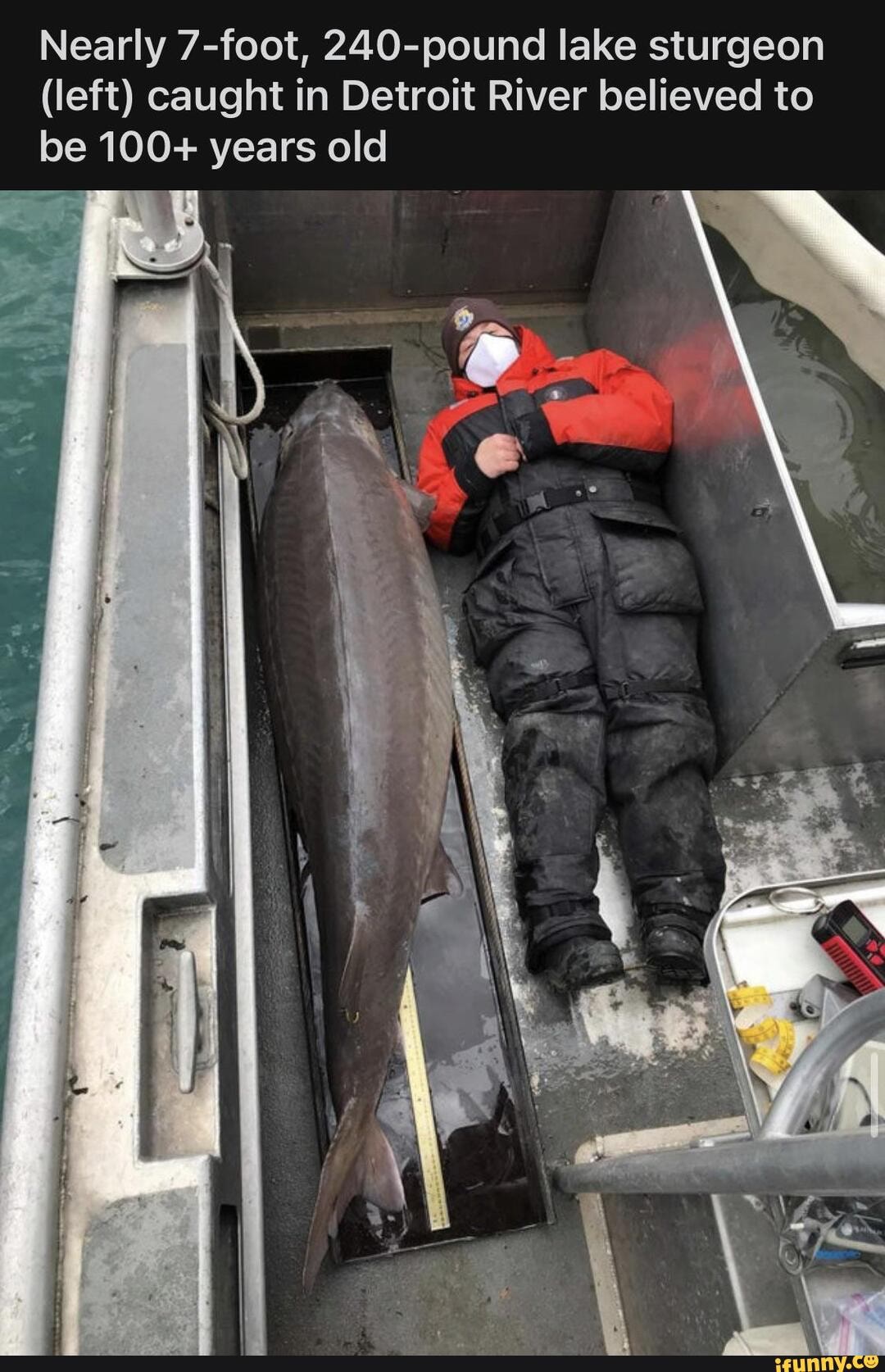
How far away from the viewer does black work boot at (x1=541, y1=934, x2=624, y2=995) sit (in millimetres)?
2297

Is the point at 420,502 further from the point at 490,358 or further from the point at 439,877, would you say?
the point at 439,877

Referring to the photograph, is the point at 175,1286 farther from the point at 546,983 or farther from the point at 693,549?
the point at 693,549

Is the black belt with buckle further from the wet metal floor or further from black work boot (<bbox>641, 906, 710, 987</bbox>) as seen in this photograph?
black work boot (<bbox>641, 906, 710, 987</bbox>)

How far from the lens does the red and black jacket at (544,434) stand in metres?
2.88

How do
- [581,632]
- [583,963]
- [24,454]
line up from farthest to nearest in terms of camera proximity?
[24,454] < [581,632] < [583,963]

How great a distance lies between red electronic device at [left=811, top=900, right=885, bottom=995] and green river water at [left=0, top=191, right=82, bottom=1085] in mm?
2300

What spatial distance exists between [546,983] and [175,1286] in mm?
1420

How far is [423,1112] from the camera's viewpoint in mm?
2309

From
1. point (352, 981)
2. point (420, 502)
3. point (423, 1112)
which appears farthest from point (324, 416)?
point (423, 1112)

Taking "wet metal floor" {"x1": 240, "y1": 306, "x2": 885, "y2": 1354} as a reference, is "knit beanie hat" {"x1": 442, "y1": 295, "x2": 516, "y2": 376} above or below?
above

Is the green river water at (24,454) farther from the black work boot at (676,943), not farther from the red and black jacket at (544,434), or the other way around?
the black work boot at (676,943)

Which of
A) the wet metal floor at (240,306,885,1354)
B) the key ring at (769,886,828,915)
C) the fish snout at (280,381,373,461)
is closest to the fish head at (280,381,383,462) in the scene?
the fish snout at (280,381,373,461)

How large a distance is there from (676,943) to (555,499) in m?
1.41
